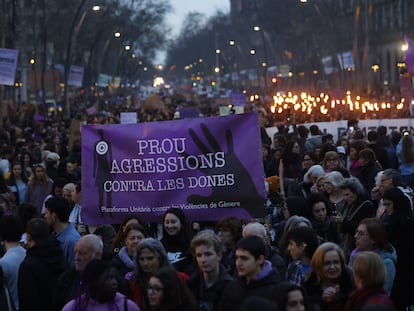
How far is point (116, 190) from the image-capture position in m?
11.3

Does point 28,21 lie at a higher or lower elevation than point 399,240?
higher

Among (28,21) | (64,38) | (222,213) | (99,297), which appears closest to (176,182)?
(222,213)

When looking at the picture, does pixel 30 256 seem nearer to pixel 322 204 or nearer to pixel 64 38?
pixel 322 204

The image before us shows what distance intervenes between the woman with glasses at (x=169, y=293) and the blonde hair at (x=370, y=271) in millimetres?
1029

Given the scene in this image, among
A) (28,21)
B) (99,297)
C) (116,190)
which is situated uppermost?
(28,21)

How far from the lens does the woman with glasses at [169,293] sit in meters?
7.68

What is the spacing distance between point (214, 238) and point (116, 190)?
2.72m

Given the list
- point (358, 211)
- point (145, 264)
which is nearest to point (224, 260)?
point (145, 264)

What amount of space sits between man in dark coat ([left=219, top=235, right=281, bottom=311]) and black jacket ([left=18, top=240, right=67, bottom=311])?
5.64 feet

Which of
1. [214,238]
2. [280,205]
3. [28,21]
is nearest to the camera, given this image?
[214,238]

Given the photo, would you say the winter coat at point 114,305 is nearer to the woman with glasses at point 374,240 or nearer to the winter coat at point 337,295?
the winter coat at point 337,295

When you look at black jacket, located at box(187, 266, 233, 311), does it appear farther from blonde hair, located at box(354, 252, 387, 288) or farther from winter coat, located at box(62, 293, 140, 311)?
blonde hair, located at box(354, 252, 387, 288)

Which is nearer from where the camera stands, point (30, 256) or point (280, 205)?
point (30, 256)

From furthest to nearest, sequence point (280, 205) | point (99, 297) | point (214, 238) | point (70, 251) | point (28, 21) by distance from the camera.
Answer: point (28, 21) → point (280, 205) → point (70, 251) → point (214, 238) → point (99, 297)
